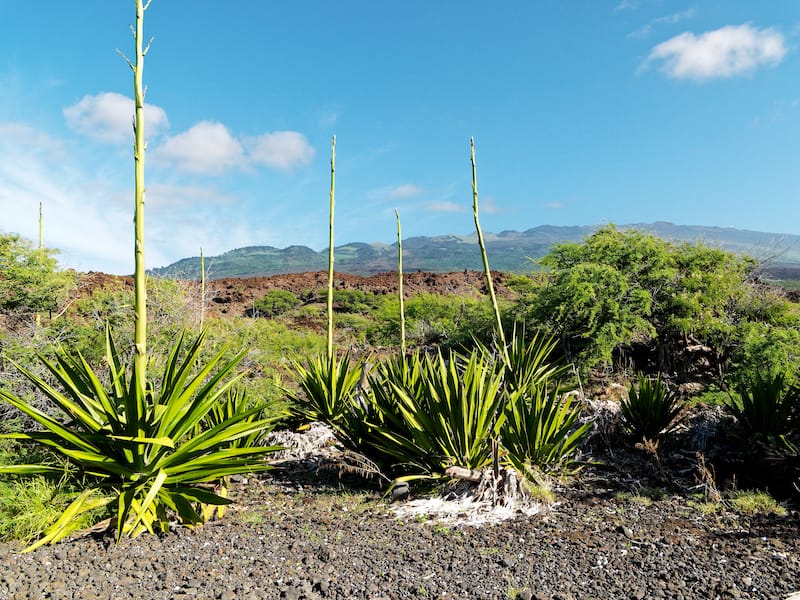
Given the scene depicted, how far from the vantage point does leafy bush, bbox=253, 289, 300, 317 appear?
79.1ft

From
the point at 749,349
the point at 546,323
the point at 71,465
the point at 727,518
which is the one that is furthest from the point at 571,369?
the point at 71,465

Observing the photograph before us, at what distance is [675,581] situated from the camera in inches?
154

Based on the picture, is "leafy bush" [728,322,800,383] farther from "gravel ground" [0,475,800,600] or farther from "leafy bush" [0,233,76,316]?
"leafy bush" [0,233,76,316]

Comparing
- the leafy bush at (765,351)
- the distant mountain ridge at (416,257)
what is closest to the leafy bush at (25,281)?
the distant mountain ridge at (416,257)

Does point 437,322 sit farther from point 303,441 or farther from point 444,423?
point 444,423

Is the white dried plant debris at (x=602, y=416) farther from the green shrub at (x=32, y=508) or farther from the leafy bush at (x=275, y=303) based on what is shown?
the leafy bush at (x=275, y=303)

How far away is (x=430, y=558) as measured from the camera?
429cm

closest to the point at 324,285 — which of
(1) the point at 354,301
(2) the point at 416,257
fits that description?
(1) the point at 354,301

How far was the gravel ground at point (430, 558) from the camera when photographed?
12.5ft

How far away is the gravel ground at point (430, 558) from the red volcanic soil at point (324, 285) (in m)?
19.0

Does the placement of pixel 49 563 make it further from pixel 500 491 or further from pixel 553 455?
pixel 553 455

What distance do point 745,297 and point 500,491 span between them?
8.70m

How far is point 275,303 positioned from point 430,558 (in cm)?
2133

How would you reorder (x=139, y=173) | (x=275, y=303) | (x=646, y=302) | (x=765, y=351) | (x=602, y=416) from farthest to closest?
(x=275, y=303) < (x=646, y=302) < (x=765, y=351) < (x=602, y=416) < (x=139, y=173)
